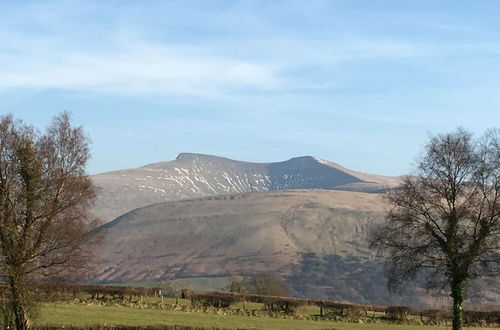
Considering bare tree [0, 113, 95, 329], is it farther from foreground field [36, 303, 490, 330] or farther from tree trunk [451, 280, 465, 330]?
tree trunk [451, 280, 465, 330]

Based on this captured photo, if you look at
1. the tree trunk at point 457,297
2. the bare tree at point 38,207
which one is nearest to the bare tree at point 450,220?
the tree trunk at point 457,297

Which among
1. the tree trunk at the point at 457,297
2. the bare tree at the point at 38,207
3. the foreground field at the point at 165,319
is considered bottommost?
the foreground field at the point at 165,319

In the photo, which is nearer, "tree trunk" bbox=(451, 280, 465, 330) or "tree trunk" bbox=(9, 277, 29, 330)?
"tree trunk" bbox=(9, 277, 29, 330)

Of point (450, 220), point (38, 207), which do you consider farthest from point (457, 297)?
point (38, 207)

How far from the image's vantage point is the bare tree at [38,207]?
52.4 m

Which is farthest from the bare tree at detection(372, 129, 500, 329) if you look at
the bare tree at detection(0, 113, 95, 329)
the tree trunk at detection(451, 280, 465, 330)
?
the bare tree at detection(0, 113, 95, 329)

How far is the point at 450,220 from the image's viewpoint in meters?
62.4

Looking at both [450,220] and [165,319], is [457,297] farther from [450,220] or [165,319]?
[165,319]

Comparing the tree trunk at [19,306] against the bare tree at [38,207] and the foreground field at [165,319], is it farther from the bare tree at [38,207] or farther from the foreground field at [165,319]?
the foreground field at [165,319]

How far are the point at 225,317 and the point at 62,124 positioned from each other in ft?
79.6

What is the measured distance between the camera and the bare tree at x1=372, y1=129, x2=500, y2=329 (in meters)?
62.7

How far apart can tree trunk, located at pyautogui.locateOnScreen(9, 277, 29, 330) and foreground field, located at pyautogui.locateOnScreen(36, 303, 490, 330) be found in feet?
27.1

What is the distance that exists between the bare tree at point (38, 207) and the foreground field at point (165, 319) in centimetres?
591

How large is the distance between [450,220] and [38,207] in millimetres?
31564
